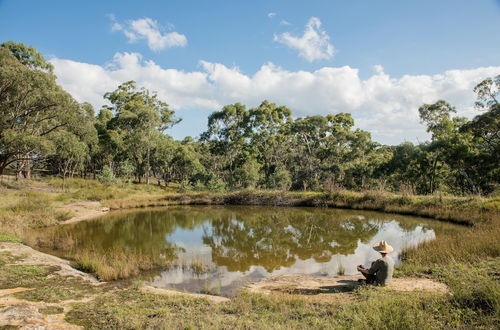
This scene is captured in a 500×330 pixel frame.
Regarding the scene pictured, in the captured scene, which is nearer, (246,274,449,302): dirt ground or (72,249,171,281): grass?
(246,274,449,302): dirt ground

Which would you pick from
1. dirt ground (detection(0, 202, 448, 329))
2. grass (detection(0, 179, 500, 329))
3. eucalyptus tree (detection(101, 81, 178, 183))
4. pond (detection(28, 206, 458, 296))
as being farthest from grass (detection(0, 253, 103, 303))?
eucalyptus tree (detection(101, 81, 178, 183))

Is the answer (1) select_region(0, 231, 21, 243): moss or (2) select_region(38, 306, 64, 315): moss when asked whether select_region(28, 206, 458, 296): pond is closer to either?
(1) select_region(0, 231, 21, 243): moss

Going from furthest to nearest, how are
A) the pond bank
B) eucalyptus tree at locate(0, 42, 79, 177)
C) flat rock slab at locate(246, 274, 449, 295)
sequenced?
eucalyptus tree at locate(0, 42, 79, 177)
the pond bank
flat rock slab at locate(246, 274, 449, 295)

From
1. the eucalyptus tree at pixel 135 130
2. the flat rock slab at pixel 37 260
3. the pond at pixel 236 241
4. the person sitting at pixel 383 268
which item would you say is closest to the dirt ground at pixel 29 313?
the flat rock slab at pixel 37 260

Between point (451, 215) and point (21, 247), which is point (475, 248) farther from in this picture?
point (21, 247)

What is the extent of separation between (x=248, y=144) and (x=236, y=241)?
90.0 feet

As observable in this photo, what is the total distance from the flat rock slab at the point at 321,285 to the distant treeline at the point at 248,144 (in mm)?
15776

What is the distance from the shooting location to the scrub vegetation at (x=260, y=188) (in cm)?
448

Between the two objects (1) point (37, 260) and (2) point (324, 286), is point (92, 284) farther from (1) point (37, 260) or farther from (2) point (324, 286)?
(2) point (324, 286)

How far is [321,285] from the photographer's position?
6.96 metres

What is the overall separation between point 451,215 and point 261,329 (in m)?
15.6

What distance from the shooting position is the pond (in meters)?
8.53

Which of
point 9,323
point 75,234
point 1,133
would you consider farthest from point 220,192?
point 9,323

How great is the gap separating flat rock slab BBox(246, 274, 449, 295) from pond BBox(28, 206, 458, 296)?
58cm
